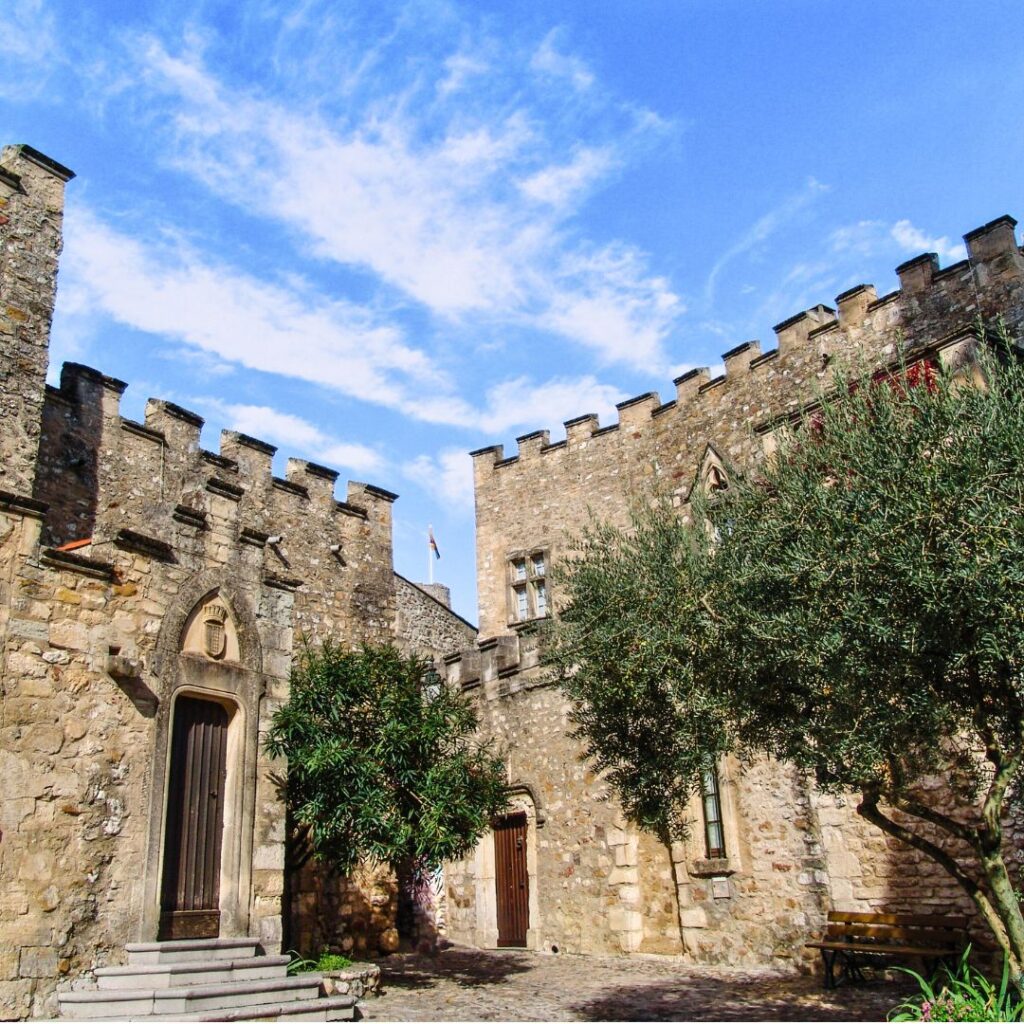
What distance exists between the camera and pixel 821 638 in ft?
20.5

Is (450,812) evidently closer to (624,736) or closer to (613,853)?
(624,736)

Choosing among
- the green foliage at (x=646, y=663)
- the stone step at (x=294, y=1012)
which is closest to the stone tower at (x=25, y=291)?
the stone step at (x=294, y=1012)

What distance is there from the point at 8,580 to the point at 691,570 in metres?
5.22

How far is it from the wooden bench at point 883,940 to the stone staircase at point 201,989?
4583 millimetres

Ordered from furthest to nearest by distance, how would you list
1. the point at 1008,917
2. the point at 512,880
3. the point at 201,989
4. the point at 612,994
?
1. the point at 512,880
2. the point at 612,994
3. the point at 201,989
4. the point at 1008,917

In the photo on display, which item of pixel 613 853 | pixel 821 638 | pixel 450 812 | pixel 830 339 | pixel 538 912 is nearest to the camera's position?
pixel 821 638

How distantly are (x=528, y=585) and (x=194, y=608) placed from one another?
14062mm

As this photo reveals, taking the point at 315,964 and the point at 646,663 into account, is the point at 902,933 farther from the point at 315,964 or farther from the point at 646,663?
the point at 315,964

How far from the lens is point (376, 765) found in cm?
1027

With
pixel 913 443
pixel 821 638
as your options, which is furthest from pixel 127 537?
pixel 913 443

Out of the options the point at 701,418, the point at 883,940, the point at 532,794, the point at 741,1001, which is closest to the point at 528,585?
the point at 701,418

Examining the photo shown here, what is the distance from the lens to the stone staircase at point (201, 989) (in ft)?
22.9

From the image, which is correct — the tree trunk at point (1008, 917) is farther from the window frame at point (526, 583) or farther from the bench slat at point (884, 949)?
the window frame at point (526, 583)

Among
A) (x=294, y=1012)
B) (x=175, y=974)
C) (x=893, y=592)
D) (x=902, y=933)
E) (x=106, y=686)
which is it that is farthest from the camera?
(x=902, y=933)
